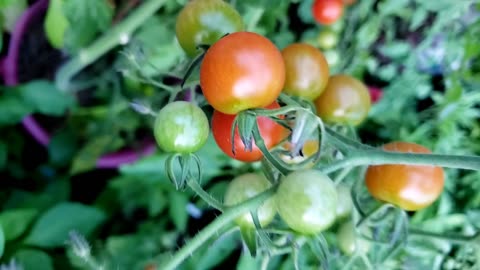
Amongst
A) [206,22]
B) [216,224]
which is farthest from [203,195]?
[206,22]

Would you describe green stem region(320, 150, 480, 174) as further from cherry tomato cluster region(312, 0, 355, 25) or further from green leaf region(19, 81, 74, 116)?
green leaf region(19, 81, 74, 116)

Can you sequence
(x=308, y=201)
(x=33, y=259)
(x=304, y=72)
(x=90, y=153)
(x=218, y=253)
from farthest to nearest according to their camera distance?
(x=90, y=153) < (x=218, y=253) < (x=33, y=259) < (x=304, y=72) < (x=308, y=201)

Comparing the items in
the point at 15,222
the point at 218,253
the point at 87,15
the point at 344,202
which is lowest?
the point at 218,253

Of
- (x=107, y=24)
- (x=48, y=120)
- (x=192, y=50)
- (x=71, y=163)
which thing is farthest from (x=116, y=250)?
(x=192, y=50)

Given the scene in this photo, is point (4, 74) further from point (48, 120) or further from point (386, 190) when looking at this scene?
point (386, 190)

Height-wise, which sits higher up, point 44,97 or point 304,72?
point 304,72

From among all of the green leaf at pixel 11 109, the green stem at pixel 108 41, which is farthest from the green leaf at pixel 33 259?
the green stem at pixel 108 41

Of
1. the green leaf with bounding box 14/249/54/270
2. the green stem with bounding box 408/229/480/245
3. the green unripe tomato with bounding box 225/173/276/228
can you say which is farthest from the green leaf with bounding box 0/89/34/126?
the green stem with bounding box 408/229/480/245

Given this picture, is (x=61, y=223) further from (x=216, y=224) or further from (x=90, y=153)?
(x=216, y=224)
